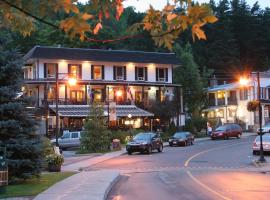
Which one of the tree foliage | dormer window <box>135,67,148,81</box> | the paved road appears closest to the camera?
the tree foliage

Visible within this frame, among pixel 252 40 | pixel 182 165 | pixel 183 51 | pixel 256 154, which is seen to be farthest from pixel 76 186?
pixel 252 40

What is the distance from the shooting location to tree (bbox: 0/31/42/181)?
19.9 metres

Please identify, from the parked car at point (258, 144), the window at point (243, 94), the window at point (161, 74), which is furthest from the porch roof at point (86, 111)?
the parked car at point (258, 144)

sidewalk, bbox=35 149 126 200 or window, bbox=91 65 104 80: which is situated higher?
window, bbox=91 65 104 80

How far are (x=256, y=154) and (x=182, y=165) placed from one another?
10.3m

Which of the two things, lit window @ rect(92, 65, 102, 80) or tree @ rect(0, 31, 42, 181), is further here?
lit window @ rect(92, 65, 102, 80)

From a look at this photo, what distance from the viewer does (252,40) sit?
4390 inches

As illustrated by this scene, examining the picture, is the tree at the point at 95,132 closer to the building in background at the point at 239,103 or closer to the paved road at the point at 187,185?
the paved road at the point at 187,185

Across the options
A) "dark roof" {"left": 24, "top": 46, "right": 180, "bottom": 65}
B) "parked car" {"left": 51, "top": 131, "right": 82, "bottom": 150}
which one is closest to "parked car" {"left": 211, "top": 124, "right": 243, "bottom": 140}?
"dark roof" {"left": 24, "top": 46, "right": 180, "bottom": 65}

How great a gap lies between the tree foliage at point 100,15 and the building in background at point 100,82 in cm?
5689

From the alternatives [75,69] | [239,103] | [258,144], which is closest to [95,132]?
[258,144]

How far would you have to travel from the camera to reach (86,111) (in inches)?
2569

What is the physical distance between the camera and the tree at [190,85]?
278 feet

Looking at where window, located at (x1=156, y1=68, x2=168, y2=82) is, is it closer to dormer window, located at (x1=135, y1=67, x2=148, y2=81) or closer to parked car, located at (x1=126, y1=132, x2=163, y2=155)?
dormer window, located at (x1=135, y1=67, x2=148, y2=81)
